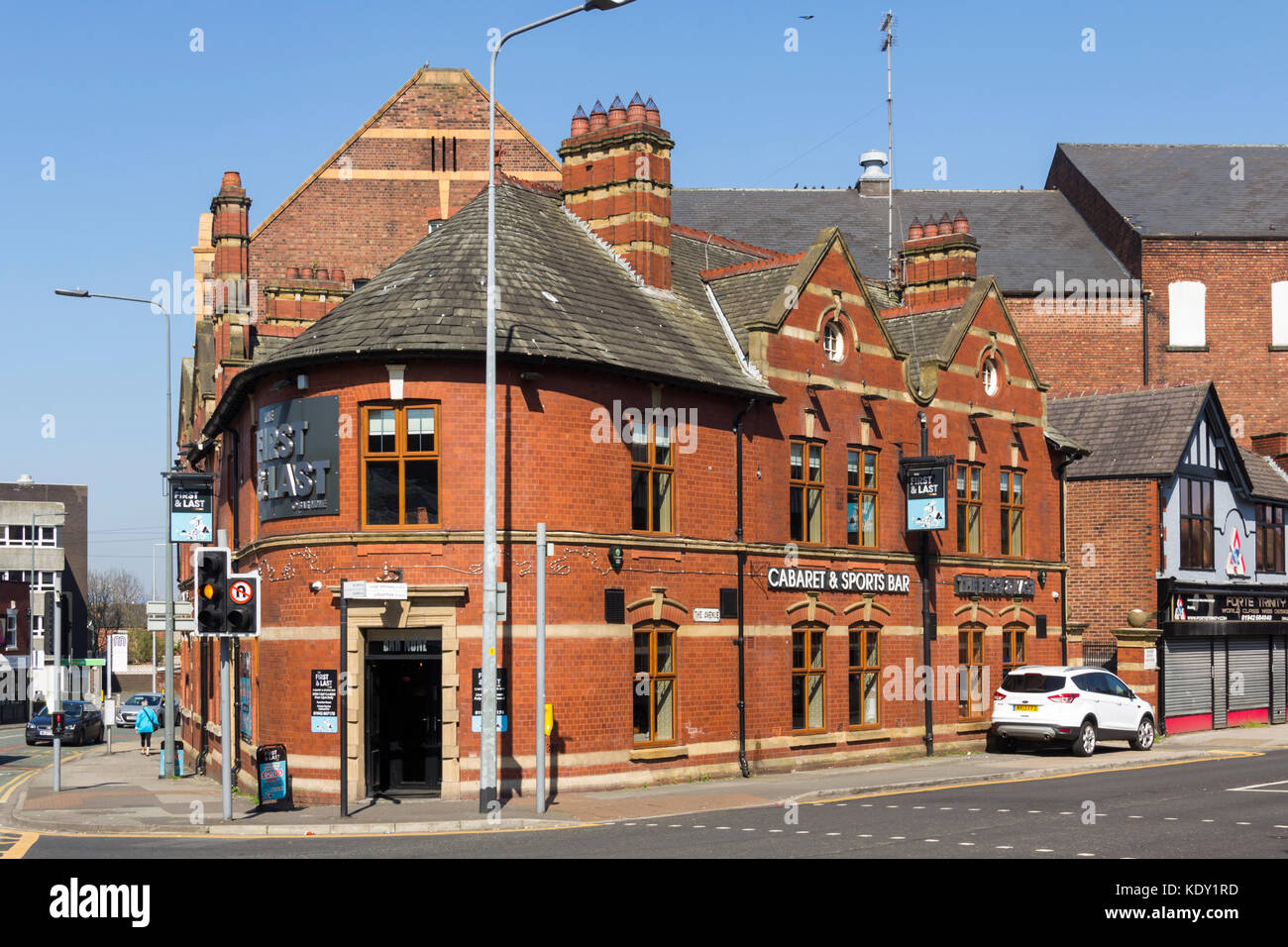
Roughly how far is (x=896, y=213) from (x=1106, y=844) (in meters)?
42.6

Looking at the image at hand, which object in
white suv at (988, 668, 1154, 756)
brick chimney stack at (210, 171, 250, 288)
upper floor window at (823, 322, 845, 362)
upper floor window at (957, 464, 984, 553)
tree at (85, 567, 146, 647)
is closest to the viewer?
upper floor window at (823, 322, 845, 362)

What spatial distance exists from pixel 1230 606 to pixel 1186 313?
16926 mm

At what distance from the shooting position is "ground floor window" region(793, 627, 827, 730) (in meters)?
27.3

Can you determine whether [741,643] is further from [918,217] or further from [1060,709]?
A: [918,217]

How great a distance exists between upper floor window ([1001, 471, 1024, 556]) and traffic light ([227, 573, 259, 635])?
19.8 meters

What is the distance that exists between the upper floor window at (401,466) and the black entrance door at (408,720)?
204cm

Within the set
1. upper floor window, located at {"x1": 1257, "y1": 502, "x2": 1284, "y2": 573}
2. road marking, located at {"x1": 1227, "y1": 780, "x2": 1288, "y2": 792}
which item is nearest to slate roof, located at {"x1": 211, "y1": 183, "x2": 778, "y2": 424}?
road marking, located at {"x1": 1227, "y1": 780, "x2": 1288, "y2": 792}

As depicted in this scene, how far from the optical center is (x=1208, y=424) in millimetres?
39688

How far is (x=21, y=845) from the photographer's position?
17.5m

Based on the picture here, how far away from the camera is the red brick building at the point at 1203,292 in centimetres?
5216

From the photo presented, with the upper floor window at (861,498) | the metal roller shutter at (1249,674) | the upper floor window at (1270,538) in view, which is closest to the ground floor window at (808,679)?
the upper floor window at (861,498)

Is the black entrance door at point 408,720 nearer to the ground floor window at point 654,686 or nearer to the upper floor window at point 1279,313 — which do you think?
the ground floor window at point 654,686

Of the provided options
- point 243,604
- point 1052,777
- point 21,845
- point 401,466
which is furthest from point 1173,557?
point 21,845

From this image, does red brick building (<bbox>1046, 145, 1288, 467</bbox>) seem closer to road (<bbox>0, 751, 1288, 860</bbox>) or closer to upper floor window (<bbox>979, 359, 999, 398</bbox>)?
upper floor window (<bbox>979, 359, 999, 398</bbox>)
